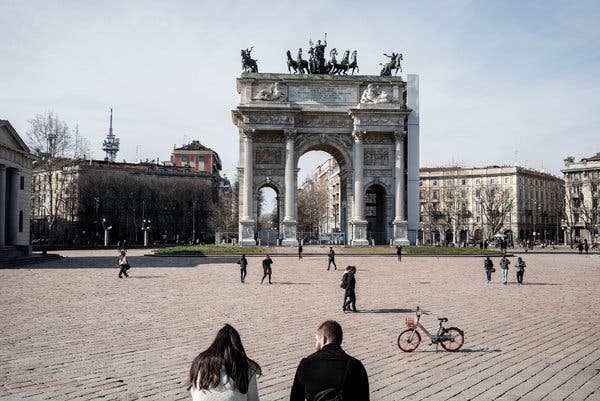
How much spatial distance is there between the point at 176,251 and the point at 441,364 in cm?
4099

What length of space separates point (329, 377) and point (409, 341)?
715cm

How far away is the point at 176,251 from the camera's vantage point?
1930 inches

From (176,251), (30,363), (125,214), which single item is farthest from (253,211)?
(30,363)

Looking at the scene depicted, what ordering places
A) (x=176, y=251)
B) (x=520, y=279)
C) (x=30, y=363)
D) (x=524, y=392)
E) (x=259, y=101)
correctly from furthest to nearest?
(x=259, y=101) → (x=176, y=251) → (x=520, y=279) → (x=30, y=363) → (x=524, y=392)

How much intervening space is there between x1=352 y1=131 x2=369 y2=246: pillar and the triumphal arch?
99 mm

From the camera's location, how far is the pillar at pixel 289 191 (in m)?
56.4

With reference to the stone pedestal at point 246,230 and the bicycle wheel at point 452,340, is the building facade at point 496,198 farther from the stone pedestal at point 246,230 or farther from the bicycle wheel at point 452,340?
the bicycle wheel at point 452,340

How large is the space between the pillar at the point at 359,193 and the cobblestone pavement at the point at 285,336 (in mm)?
32653

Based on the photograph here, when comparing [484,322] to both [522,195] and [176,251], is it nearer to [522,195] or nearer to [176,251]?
[176,251]

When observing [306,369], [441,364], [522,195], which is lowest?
[441,364]

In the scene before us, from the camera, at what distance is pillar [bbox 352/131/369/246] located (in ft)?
187

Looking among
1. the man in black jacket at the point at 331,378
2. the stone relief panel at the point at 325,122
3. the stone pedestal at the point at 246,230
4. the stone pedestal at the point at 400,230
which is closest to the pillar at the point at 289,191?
the stone relief panel at the point at 325,122

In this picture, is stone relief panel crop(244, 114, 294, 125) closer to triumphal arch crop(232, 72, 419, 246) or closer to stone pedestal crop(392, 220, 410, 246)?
triumphal arch crop(232, 72, 419, 246)

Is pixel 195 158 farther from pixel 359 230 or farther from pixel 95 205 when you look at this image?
pixel 359 230
